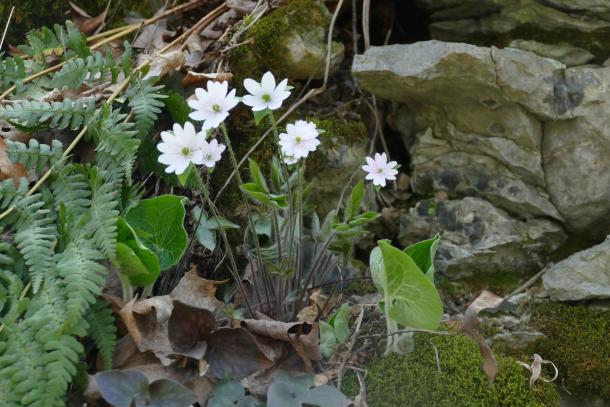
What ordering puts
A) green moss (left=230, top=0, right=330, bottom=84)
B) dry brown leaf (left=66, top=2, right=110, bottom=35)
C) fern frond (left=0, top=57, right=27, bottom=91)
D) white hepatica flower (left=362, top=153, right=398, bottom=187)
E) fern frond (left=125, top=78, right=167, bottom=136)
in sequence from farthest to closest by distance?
1. dry brown leaf (left=66, top=2, right=110, bottom=35)
2. green moss (left=230, top=0, right=330, bottom=84)
3. fern frond (left=0, top=57, right=27, bottom=91)
4. fern frond (left=125, top=78, right=167, bottom=136)
5. white hepatica flower (left=362, top=153, right=398, bottom=187)

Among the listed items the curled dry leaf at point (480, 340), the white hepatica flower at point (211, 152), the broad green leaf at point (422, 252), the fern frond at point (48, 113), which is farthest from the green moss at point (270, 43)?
the curled dry leaf at point (480, 340)

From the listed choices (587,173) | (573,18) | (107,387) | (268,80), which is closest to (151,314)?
(107,387)

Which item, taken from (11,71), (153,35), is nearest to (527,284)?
(153,35)

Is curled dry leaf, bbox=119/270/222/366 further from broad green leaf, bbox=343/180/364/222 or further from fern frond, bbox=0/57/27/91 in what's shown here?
fern frond, bbox=0/57/27/91

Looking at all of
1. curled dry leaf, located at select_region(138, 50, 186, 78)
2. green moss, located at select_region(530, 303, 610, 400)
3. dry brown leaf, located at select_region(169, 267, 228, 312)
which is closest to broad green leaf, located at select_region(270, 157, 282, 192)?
dry brown leaf, located at select_region(169, 267, 228, 312)

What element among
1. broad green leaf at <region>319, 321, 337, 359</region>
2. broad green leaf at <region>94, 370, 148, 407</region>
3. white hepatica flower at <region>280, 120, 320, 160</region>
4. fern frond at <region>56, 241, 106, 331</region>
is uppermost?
white hepatica flower at <region>280, 120, 320, 160</region>

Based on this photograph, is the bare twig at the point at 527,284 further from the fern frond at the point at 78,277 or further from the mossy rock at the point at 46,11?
the mossy rock at the point at 46,11
